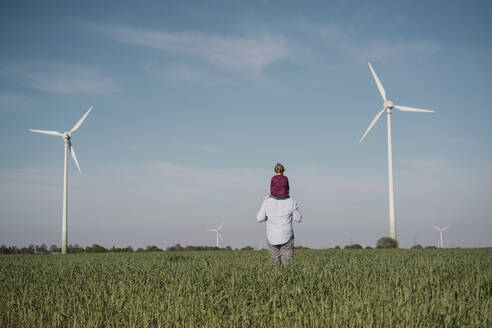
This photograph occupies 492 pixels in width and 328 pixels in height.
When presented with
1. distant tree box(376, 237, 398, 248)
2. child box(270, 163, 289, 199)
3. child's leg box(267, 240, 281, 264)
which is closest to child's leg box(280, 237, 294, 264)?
child's leg box(267, 240, 281, 264)

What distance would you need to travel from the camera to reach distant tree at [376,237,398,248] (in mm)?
36281

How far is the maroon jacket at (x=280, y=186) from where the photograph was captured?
1015cm

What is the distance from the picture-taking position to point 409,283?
24.8 feet

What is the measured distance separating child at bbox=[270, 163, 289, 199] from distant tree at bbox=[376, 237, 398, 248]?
29.0 m

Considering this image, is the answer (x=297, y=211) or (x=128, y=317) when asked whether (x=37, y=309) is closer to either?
(x=128, y=317)

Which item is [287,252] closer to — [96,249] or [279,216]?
[279,216]

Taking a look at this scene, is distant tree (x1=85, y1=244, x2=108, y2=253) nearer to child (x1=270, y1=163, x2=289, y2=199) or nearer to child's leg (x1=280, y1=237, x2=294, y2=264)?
child's leg (x1=280, y1=237, x2=294, y2=264)

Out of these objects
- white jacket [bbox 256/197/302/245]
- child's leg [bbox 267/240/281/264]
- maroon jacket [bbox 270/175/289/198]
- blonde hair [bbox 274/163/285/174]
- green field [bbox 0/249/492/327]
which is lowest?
green field [bbox 0/249/492/327]

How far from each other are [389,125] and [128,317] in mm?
34222

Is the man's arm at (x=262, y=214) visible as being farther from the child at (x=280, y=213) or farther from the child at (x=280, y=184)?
the child at (x=280, y=184)

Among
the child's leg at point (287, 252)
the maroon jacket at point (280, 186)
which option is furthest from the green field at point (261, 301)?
the maroon jacket at point (280, 186)

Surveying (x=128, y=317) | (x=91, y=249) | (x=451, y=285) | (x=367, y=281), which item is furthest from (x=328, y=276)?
(x=91, y=249)

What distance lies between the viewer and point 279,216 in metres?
10.3

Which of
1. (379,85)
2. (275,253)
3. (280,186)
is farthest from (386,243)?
(280,186)
